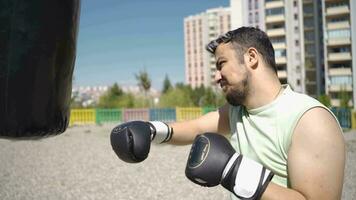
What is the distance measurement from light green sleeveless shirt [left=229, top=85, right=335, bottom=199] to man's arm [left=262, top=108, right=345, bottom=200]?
67 mm

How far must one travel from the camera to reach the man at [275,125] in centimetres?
142

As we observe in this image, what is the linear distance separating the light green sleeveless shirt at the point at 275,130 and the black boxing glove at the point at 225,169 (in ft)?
0.61

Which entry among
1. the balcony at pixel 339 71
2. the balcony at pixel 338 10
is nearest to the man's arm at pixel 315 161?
the balcony at pixel 339 71

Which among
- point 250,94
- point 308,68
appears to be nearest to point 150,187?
point 250,94

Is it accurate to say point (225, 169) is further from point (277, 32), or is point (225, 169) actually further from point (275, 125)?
point (277, 32)

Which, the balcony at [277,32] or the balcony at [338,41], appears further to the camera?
the balcony at [277,32]

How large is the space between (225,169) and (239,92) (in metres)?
0.41

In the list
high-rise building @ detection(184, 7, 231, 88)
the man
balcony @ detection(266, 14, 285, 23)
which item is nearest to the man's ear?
the man

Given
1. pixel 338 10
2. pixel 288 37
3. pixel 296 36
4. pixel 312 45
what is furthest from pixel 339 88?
pixel 288 37

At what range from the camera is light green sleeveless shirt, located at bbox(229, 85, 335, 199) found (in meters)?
1.57

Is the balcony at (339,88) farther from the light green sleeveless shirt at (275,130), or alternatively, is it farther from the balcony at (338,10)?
the light green sleeveless shirt at (275,130)

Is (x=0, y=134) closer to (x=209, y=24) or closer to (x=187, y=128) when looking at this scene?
(x=187, y=128)

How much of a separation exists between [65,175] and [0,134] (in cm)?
576

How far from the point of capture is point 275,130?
162cm
